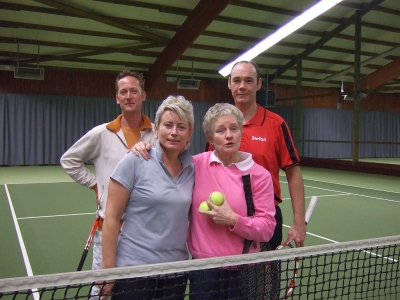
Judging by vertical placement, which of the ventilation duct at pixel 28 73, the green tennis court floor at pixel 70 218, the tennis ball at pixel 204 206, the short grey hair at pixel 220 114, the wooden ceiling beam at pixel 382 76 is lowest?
the green tennis court floor at pixel 70 218

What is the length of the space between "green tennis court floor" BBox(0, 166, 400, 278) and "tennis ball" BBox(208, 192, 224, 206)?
254cm

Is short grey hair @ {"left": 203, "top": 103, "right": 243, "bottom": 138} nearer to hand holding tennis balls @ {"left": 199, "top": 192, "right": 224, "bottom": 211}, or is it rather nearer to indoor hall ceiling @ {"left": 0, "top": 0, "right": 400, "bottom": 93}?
hand holding tennis balls @ {"left": 199, "top": 192, "right": 224, "bottom": 211}

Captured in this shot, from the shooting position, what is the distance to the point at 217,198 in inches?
59.9

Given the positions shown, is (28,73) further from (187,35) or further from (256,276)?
(256,276)

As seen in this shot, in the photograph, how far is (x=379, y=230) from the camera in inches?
198

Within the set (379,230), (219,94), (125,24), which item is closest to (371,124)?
(219,94)

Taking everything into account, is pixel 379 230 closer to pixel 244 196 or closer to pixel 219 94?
pixel 244 196

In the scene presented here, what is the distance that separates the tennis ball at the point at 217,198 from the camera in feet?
4.98

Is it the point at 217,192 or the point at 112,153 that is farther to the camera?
the point at 112,153

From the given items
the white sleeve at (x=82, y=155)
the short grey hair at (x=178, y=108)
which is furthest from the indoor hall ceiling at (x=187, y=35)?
the short grey hair at (x=178, y=108)

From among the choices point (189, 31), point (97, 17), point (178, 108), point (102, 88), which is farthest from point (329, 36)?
point (178, 108)

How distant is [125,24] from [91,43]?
7.23 ft

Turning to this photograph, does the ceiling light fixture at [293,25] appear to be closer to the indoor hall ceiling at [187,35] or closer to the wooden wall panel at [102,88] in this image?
the indoor hall ceiling at [187,35]

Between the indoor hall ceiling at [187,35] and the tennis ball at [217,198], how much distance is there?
7.45 meters
